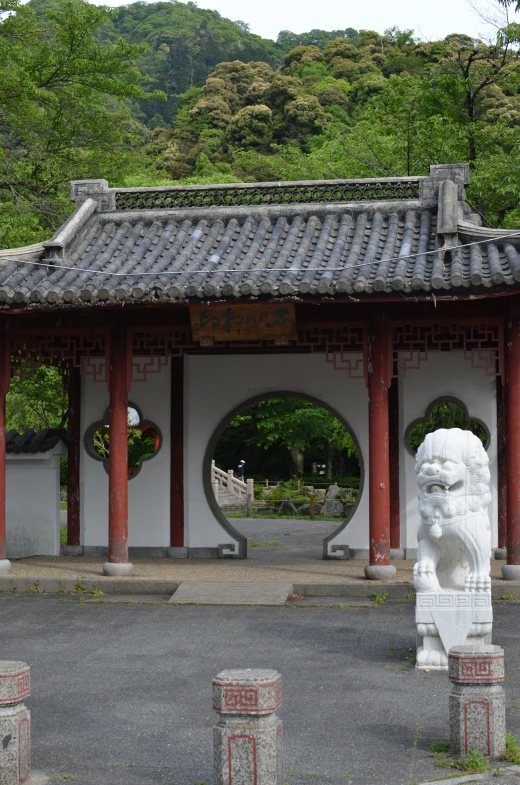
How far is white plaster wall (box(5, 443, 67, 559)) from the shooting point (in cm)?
1475

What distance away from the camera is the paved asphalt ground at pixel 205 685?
5770 millimetres

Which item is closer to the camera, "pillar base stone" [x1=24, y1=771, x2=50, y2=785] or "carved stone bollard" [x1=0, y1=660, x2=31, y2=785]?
"carved stone bollard" [x1=0, y1=660, x2=31, y2=785]

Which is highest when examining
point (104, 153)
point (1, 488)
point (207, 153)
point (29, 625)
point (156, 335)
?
point (207, 153)

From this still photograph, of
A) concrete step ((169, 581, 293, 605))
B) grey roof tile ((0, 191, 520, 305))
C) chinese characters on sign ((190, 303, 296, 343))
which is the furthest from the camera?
chinese characters on sign ((190, 303, 296, 343))

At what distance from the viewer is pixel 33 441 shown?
1477 centimetres

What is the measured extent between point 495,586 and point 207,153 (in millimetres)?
44070

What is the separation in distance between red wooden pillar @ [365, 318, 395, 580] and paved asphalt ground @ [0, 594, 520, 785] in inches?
37.2

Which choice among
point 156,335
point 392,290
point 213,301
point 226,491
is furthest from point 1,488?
point 226,491

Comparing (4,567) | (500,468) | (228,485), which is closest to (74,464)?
(4,567)

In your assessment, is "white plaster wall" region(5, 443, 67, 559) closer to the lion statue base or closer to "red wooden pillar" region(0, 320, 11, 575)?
"red wooden pillar" region(0, 320, 11, 575)

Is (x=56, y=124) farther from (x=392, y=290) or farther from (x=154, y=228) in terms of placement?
(x=392, y=290)

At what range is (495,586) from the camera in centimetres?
1113

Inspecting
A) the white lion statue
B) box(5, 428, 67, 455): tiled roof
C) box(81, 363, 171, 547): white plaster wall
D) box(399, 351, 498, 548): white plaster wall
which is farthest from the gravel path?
the white lion statue

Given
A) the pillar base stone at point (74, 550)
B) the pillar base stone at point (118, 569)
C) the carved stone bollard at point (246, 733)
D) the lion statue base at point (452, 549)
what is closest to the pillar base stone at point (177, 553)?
the pillar base stone at point (74, 550)
